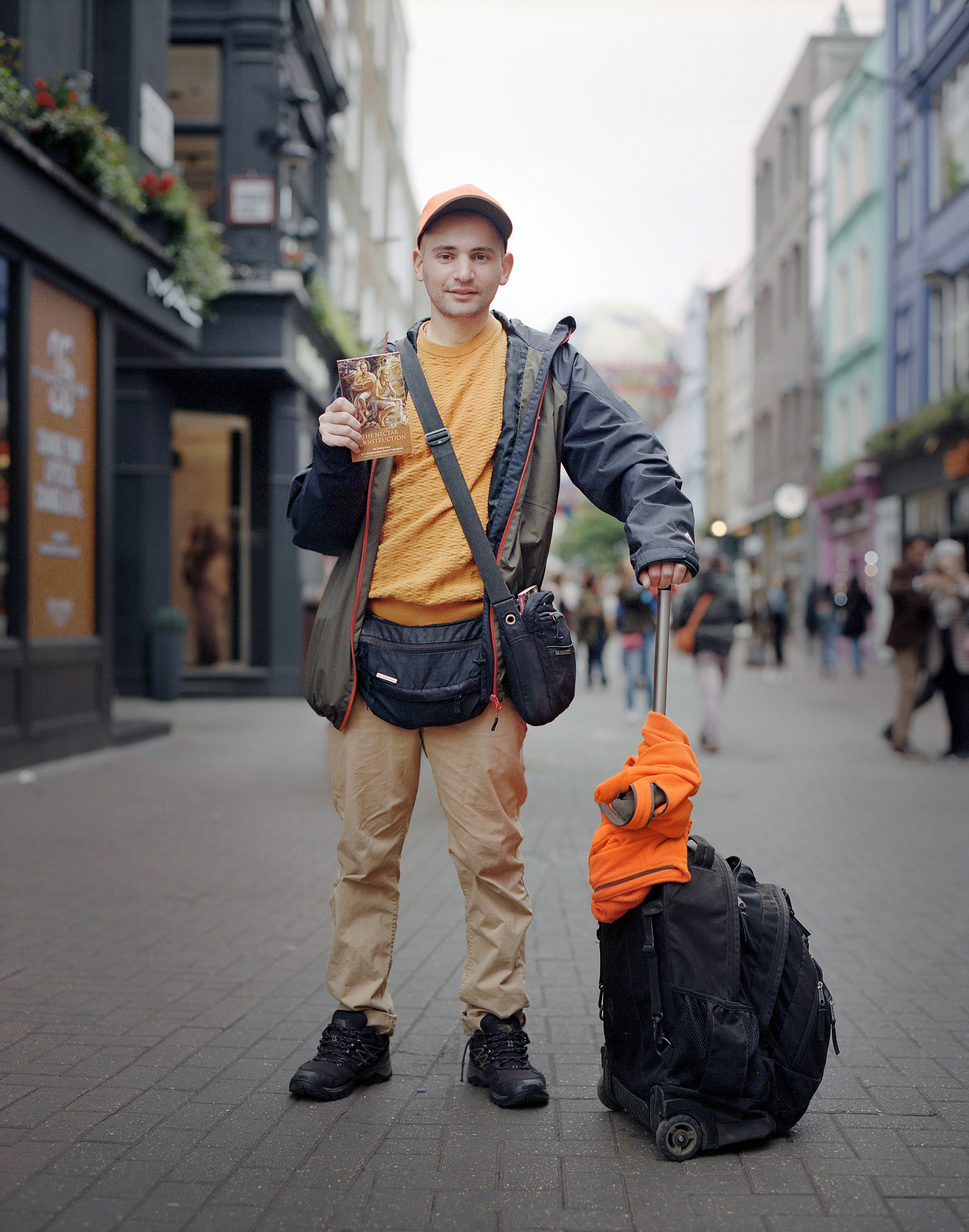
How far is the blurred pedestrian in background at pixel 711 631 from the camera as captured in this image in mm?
10977

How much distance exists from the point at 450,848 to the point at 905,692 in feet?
28.4

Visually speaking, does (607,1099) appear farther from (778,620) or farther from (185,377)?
(778,620)

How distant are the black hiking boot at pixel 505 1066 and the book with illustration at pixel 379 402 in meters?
1.39

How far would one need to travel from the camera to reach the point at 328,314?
57.9 ft

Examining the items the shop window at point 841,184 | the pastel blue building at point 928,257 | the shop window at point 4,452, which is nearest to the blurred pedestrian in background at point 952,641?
the shop window at point 4,452

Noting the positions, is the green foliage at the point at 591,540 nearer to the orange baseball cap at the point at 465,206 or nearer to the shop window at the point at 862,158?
the shop window at the point at 862,158

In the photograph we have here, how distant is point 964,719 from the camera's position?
1090 cm

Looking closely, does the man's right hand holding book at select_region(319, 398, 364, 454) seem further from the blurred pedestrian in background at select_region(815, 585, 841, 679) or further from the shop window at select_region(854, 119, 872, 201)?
the shop window at select_region(854, 119, 872, 201)

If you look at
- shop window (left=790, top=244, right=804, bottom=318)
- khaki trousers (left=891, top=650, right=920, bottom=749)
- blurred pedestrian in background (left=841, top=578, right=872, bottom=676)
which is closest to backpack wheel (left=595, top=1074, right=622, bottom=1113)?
khaki trousers (left=891, top=650, right=920, bottom=749)

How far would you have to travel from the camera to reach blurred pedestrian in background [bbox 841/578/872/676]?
17438 mm

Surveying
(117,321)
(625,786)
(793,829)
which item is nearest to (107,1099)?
(625,786)

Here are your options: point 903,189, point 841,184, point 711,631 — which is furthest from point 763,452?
point 711,631

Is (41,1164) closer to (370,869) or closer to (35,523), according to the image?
(370,869)

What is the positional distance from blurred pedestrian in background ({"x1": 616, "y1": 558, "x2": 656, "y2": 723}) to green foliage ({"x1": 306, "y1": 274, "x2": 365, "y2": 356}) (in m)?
5.89
